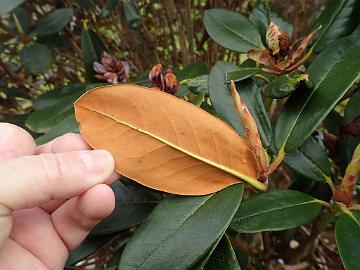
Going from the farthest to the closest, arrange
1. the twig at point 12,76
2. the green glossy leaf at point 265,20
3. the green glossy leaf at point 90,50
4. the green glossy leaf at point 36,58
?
the twig at point 12,76 → the green glossy leaf at point 36,58 → the green glossy leaf at point 90,50 → the green glossy leaf at point 265,20

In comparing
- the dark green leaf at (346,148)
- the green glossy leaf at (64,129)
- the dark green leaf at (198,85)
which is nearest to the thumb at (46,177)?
the green glossy leaf at (64,129)

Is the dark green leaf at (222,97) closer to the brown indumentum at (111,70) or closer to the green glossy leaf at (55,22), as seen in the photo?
the brown indumentum at (111,70)

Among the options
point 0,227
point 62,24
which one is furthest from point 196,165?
point 62,24

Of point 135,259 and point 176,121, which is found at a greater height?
point 176,121

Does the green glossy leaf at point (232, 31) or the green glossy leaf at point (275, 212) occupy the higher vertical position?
the green glossy leaf at point (232, 31)

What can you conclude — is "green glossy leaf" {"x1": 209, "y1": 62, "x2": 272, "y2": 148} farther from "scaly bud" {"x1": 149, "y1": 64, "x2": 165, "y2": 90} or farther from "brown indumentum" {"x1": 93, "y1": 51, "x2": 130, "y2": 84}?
"brown indumentum" {"x1": 93, "y1": 51, "x2": 130, "y2": 84}

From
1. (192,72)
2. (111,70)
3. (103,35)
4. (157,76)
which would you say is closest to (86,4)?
(103,35)

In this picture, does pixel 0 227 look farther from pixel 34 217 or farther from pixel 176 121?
pixel 176 121

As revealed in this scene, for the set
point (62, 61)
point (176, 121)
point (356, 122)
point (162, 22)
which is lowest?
point (62, 61)
